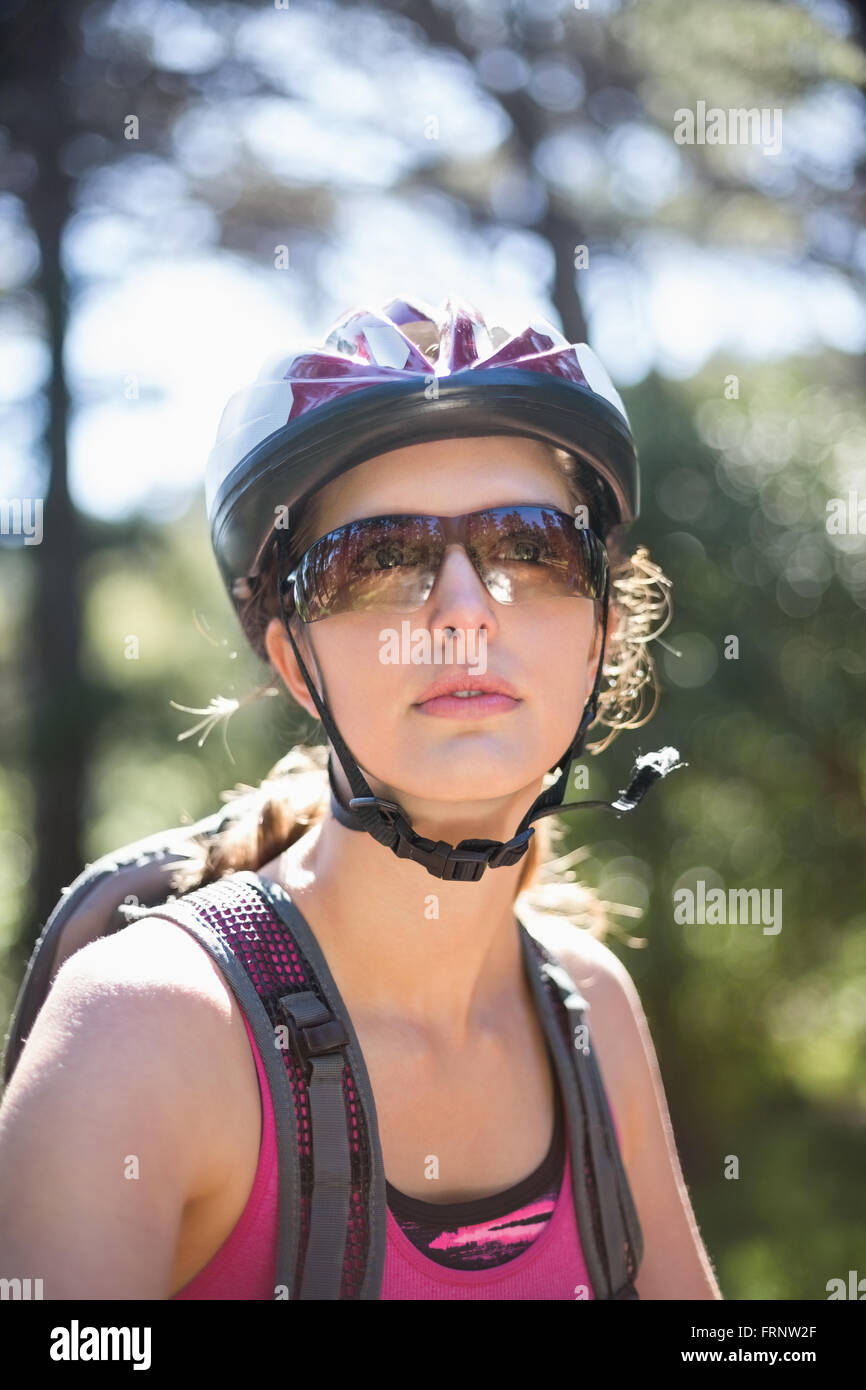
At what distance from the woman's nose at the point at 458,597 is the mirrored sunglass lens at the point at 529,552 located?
0.10 feet

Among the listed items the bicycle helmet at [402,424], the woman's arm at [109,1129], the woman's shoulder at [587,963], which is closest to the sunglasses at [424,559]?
the bicycle helmet at [402,424]

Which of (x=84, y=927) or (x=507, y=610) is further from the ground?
(x=507, y=610)

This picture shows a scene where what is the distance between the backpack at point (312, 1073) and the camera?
4.83ft

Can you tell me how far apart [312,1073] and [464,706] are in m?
0.59

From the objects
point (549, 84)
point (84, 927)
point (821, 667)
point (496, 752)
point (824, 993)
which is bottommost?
point (824, 993)

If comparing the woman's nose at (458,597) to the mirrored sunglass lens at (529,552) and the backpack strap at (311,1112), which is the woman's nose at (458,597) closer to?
the mirrored sunglass lens at (529,552)

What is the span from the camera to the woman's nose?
1697 millimetres

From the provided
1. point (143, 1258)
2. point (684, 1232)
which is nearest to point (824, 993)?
point (684, 1232)

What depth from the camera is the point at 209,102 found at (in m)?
6.95

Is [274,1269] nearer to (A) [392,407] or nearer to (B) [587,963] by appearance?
(B) [587,963]

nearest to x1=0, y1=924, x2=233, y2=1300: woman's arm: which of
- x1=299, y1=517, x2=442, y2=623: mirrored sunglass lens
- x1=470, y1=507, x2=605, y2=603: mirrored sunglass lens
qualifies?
x1=299, y1=517, x2=442, y2=623: mirrored sunglass lens
